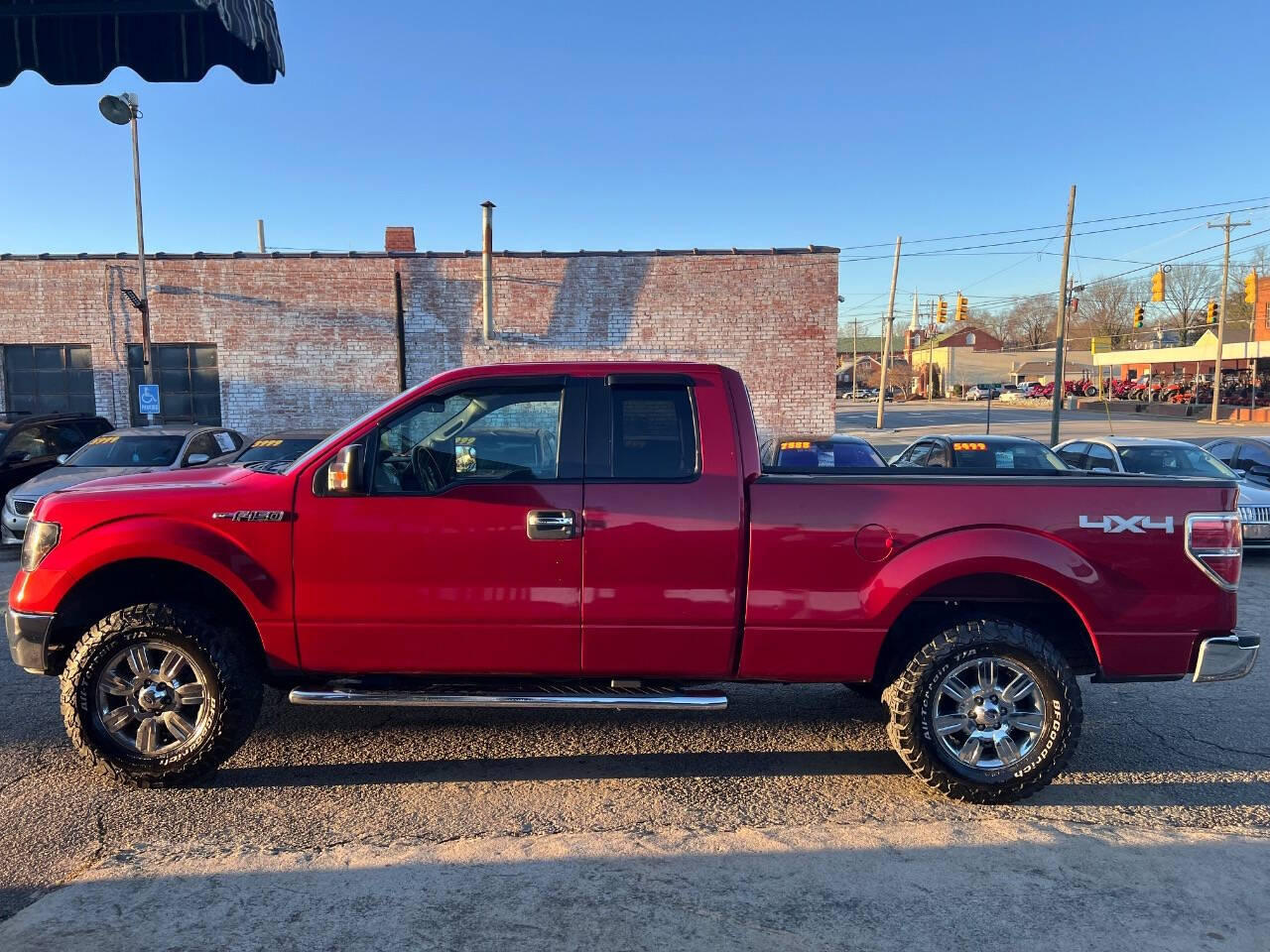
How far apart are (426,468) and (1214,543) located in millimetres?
3685

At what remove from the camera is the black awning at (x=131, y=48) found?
13.9 feet

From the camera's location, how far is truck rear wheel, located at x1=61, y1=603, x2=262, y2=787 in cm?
382

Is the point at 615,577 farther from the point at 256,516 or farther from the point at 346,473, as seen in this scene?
the point at 256,516

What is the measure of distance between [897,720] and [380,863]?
2383 millimetres

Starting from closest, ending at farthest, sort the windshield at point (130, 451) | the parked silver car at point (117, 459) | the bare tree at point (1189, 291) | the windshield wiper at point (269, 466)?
the windshield wiper at point (269, 466) < the parked silver car at point (117, 459) < the windshield at point (130, 451) < the bare tree at point (1189, 291)

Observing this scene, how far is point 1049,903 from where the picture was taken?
9.86 ft

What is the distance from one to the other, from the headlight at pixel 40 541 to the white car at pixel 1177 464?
1045 cm

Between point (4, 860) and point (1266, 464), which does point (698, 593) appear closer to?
point (4, 860)

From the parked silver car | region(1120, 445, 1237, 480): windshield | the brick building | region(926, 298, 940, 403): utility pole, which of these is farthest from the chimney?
region(926, 298, 940, 403): utility pole

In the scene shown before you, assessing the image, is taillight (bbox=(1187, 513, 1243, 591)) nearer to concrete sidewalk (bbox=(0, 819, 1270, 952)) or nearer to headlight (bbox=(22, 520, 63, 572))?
concrete sidewalk (bbox=(0, 819, 1270, 952))

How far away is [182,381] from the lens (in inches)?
736

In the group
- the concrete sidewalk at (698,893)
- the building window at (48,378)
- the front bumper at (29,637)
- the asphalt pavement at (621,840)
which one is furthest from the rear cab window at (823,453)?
the building window at (48,378)

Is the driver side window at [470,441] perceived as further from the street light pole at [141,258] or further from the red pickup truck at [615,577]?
the street light pole at [141,258]

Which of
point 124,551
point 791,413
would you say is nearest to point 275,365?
point 791,413
